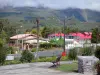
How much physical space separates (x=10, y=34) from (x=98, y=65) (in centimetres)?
10841

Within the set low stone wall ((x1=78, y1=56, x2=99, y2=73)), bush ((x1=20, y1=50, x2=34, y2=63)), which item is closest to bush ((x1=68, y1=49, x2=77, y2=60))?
bush ((x1=20, y1=50, x2=34, y2=63))

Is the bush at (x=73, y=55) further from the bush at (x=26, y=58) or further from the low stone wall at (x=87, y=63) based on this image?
the low stone wall at (x=87, y=63)

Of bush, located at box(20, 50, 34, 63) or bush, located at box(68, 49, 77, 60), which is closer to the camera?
bush, located at box(20, 50, 34, 63)

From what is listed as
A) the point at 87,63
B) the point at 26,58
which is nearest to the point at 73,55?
the point at 26,58

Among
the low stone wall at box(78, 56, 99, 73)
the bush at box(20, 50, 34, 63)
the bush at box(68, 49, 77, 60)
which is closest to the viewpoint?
the low stone wall at box(78, 56, 99, 73)

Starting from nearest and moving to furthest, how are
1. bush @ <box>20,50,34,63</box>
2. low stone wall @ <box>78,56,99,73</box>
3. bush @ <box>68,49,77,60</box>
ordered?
low stone wall @ <box>78,56,99,73</box> < bush @ <box>20,50,34,63</box> < bush @ <box>68,49,77,60</box>

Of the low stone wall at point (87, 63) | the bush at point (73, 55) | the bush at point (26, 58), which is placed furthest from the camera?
the bush at point (73, 55)

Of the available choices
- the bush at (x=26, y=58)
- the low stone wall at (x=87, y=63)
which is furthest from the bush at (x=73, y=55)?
the low stone wall at (x=87, y=63)

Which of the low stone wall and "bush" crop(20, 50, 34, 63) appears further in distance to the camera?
"bush" crop(20, 50, 34, 63)

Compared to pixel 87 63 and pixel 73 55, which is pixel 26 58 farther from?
pixel 87 63

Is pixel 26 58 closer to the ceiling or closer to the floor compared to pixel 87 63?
closer to the floor

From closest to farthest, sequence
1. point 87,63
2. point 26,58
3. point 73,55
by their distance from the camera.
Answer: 1. point 87,63
2. point 26,58
3. point 73,55

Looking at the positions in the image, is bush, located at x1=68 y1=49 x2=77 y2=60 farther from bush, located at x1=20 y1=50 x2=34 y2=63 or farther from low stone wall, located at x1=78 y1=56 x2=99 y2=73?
low stone wall, located at x1=78 y1=56 x2=99 y2=73

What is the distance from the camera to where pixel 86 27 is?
19462 centimetres
